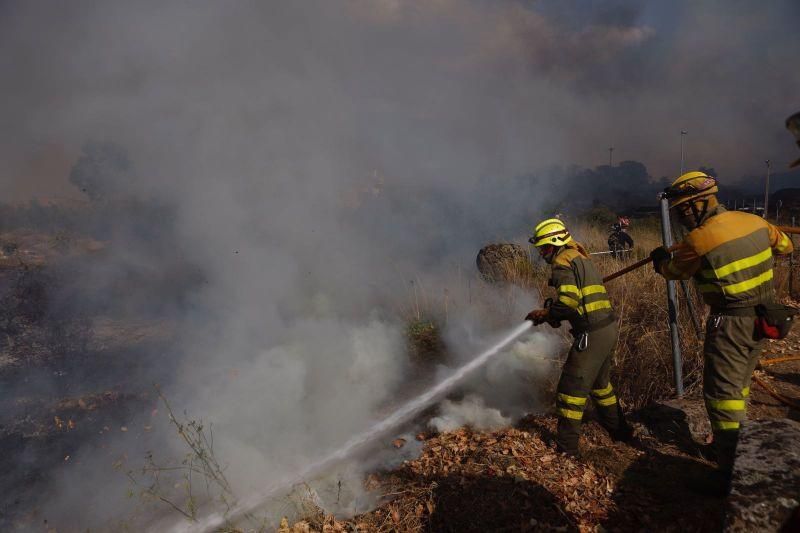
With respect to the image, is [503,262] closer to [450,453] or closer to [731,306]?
[450,453]

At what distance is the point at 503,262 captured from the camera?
8781 millimetres

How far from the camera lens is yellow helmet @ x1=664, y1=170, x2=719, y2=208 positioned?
339 centimetres

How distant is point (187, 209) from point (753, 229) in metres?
6.49

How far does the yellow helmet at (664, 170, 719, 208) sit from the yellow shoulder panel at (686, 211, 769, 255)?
0.20 m

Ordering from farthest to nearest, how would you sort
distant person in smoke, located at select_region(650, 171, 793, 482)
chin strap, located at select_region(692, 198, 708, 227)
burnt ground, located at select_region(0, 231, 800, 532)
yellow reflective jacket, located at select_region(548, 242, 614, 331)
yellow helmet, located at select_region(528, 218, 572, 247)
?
yellow helmet, located at select_region(528, 218, 572, 247)
yellow reflective jacket, located at select_region(548, 242, 614, 331)
chin strap, located at select_region(692, 198, 708, 227)
burnt ground, located at select_region(0, 231, 800, 532)
distant person in smoke, located at select_region(650, 171, 793, 482)

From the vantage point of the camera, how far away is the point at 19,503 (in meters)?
4.20

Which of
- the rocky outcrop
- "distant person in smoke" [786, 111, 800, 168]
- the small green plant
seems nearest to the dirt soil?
the rocky outcrop

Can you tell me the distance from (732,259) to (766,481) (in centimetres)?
168

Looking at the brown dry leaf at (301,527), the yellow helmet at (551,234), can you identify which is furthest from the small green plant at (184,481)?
the yellow helmet at (551,234)

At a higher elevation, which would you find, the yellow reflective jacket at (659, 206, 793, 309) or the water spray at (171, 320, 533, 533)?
the yellow reflective jacket at (659, 206, 793, 309)

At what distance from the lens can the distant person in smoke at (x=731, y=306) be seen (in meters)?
3.20

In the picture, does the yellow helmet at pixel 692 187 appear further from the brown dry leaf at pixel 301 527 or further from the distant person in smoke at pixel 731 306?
the brown dry leaf at pixel 301 527

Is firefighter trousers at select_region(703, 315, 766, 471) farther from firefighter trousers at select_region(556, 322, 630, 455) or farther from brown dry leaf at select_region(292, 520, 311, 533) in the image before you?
brown dry leaf at select_region(292, 520, 311, 533)

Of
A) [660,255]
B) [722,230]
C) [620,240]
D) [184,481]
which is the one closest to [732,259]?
[722,230]
